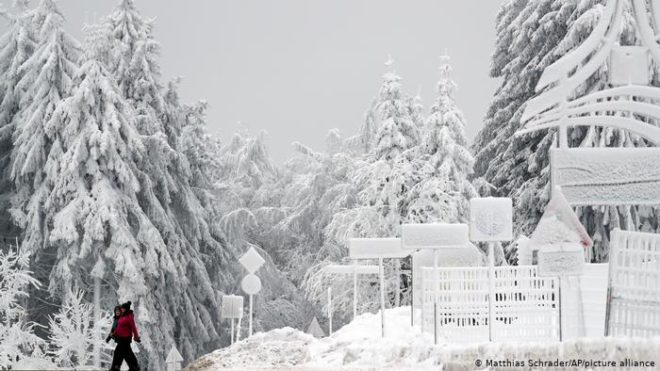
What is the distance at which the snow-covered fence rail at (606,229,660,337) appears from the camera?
12.8 meters

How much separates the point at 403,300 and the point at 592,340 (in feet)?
72.4

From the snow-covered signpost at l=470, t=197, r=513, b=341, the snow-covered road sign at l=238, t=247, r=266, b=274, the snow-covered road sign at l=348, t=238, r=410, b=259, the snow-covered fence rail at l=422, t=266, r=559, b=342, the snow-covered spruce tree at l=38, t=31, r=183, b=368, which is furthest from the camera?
the snow-covered spruce tree at l=38, t=31, r=183, b=368

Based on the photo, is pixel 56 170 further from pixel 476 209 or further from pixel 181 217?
pixel 476 209

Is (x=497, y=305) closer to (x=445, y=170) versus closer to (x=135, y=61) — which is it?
(x=445, y=170)

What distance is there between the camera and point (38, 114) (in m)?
32.2

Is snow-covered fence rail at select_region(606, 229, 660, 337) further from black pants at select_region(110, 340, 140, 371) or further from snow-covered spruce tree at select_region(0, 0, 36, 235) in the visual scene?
snow-covered spruce tree at select_region(0, 0, 36, 235)

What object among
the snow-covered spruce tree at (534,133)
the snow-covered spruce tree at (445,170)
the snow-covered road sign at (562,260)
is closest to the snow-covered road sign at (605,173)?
the snow-covered road sign at (562,260)

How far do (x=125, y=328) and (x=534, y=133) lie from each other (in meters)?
20.3

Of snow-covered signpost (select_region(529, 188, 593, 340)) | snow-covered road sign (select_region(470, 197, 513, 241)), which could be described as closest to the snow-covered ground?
snow-covered signpost (select_region(529, 188, 593, 340))

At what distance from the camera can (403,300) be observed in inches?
1356

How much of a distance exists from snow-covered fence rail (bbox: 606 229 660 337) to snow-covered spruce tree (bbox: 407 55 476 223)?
18.9 meters

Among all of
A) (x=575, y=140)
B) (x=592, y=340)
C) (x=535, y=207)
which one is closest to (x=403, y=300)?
(x=535, y=207)

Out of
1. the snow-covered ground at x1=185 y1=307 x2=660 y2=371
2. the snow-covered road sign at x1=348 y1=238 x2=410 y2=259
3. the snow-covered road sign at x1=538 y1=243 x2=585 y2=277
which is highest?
the snow-covered road sign at x1=348 y1=238 x2=410 y2=259

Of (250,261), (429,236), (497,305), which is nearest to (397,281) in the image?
(250,261)
